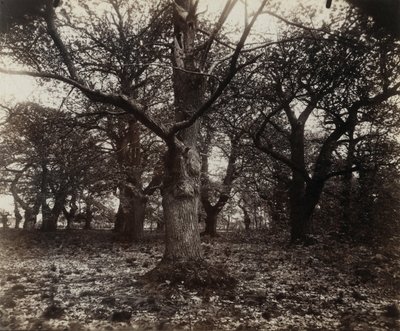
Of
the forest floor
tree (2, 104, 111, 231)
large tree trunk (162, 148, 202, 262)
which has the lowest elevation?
the forest floor

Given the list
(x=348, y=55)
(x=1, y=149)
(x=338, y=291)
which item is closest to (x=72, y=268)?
(x=338, y=291)

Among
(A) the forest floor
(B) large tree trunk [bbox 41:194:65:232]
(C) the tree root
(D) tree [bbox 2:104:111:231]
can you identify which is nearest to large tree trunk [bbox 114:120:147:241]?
(D) tree [bbox 2:104:111:231]

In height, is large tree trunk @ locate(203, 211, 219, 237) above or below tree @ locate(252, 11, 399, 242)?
below

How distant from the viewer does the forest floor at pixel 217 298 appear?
15.2ft

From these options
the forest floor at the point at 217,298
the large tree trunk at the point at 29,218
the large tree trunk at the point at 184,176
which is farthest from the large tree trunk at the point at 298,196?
the large tree trunk at the point at 29,218

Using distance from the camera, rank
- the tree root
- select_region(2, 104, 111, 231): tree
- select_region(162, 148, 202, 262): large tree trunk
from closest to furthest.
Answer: the tree root, select_region(162, 148, 202, 262): large tree trunk, select_region(2, 104, 111, 231): tree

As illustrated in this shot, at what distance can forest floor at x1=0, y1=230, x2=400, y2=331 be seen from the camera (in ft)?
15.2

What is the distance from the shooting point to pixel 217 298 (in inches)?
229

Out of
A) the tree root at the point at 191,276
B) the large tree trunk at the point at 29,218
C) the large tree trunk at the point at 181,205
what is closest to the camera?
the tree root at the point at 191,276

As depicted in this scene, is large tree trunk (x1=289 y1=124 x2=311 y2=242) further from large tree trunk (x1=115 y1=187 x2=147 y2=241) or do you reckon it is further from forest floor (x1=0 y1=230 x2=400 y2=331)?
large tree trunk (x1=115 y1=187 x2=147 y2=241)

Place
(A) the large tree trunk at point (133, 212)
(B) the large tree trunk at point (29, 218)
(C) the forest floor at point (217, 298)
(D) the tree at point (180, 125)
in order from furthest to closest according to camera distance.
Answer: (B) the large tree trunk at point (29, 218) < (A) the large tree trunk at point (133, 212) < (D) the tree at point (180, 125) < (C) the forest floor at point (217, 298)

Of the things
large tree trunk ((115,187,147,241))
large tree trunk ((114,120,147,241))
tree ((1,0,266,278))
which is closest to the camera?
tree ((1,0,266,278))

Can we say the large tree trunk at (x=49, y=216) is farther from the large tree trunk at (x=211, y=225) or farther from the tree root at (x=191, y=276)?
the tree root at (x=191, y=276)

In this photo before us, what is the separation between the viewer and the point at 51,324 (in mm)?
4449
